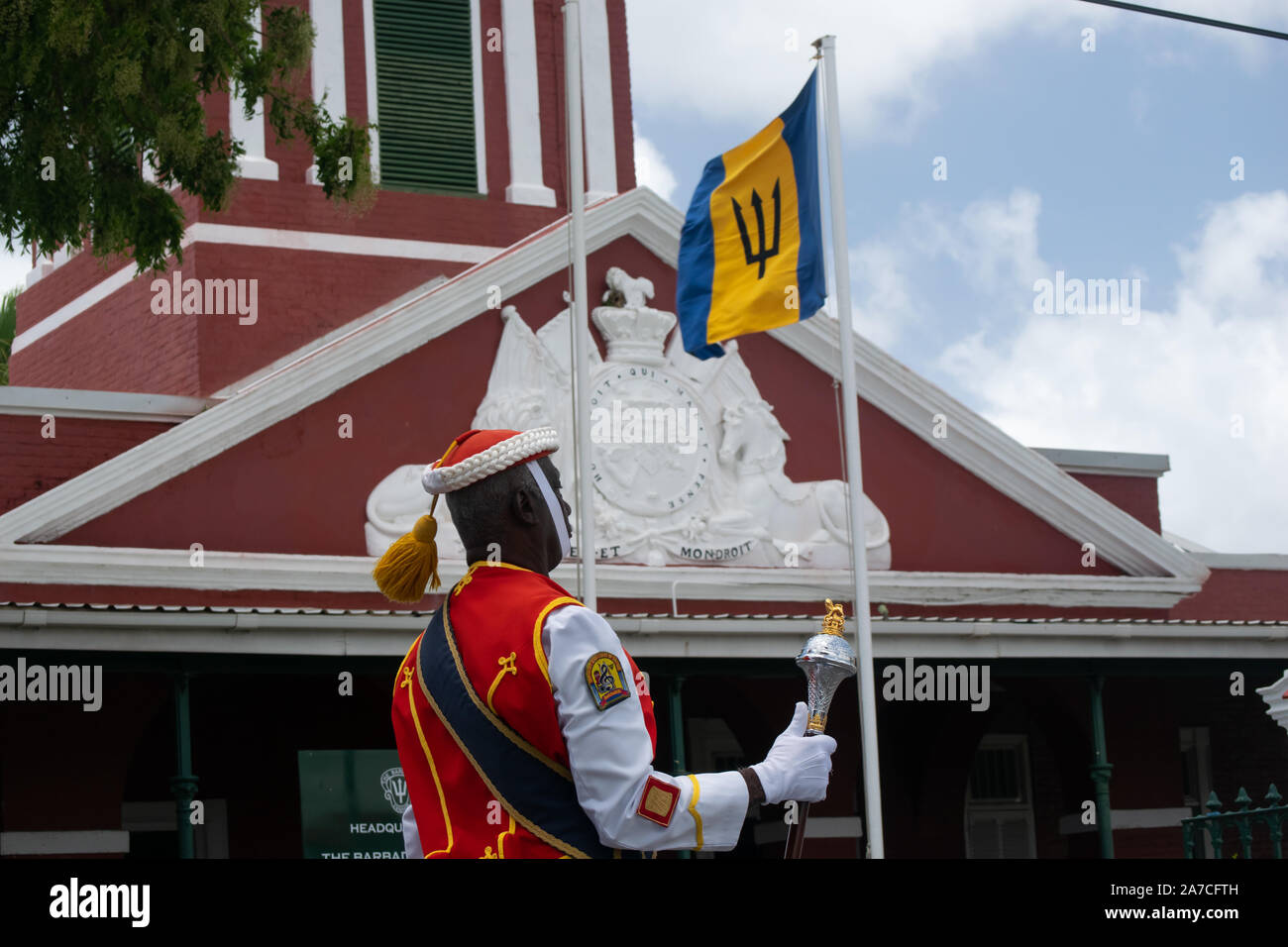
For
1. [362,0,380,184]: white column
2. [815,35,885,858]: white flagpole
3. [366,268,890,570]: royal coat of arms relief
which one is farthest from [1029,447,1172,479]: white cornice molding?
[362,0,380,184]: white column

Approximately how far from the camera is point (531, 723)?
3680 mm

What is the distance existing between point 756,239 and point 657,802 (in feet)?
30.9

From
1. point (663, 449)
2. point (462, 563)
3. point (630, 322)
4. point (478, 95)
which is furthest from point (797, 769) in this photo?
point (478, 95)

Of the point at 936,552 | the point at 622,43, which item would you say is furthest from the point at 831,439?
the point at 622,43

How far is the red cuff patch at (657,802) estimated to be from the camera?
353 centimetres

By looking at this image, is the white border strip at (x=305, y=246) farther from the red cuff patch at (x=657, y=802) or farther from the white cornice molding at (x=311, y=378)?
the red cuff patch at (x=657, y=802)

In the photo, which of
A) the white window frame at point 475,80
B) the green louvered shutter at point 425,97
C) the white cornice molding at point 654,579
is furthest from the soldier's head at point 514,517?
the green louvered shutter at point 425,97

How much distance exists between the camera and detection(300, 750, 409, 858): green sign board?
1244cm

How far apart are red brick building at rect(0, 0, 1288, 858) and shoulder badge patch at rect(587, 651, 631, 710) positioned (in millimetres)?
7967

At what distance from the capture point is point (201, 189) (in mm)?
10641

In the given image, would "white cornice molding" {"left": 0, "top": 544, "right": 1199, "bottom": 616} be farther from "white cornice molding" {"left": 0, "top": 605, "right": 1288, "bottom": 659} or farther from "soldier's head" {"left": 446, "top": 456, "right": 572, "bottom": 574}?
"soldier's head" {"left": 446, "top": 456, "right": 572, "bottom": 574}

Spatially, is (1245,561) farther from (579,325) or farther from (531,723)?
(531,723)

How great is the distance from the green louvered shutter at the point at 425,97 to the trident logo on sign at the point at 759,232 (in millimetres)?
5467
